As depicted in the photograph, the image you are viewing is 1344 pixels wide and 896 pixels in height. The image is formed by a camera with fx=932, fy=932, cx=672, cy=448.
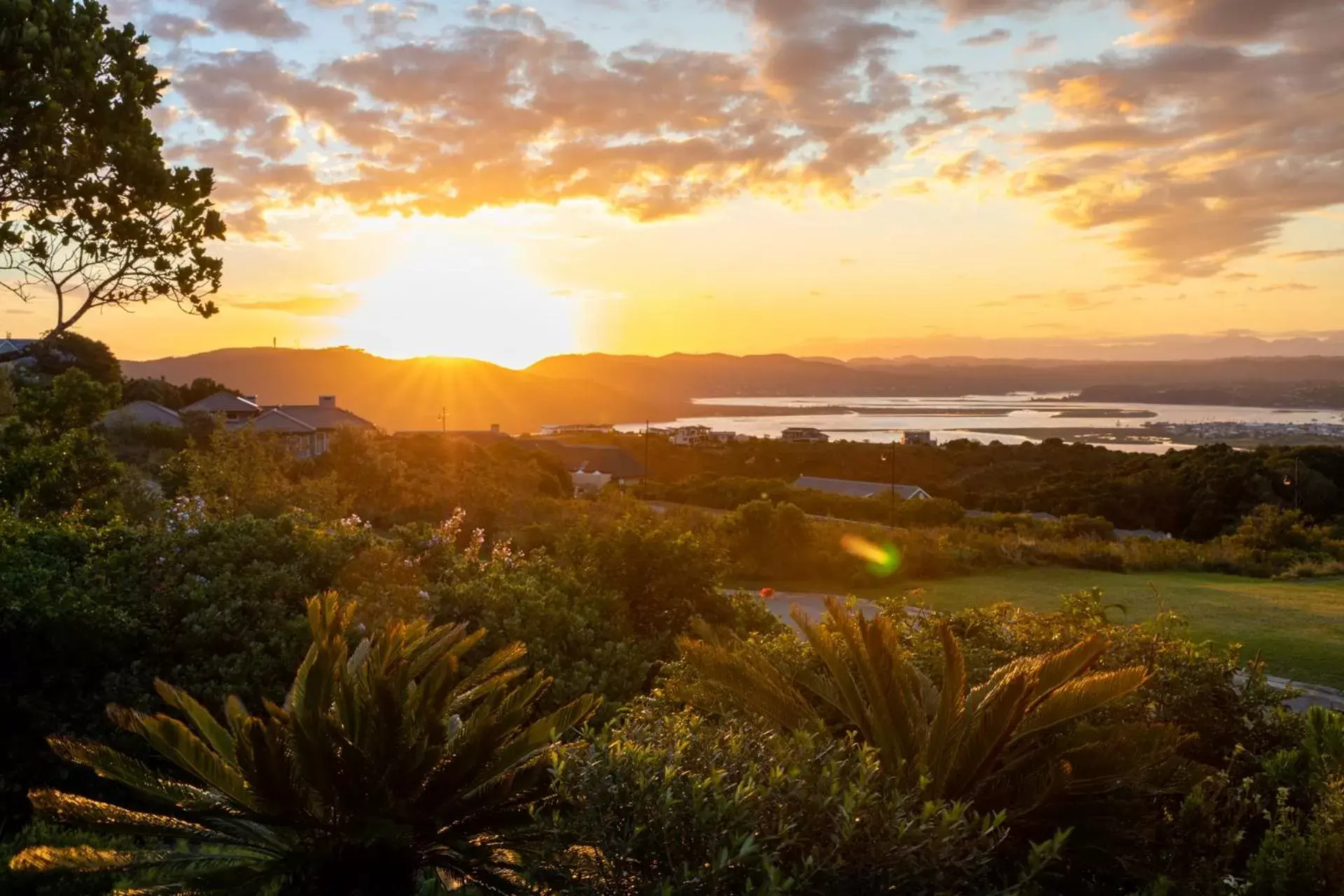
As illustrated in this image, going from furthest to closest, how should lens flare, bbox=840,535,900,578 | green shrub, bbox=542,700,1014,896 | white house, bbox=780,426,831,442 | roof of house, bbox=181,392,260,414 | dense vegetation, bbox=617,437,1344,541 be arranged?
white house, bbox=780,426,831,442 → roof of house, bbox=181,392,260,414 → dense vegetation, bbox=617,437,1344,541 → lens flare, bbox=840,535,900,578 → green shrub, bbox=542,700,1014,896

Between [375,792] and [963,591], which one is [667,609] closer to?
[375,792]

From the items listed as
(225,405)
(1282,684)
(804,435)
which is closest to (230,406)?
(225,405)

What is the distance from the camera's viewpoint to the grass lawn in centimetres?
913

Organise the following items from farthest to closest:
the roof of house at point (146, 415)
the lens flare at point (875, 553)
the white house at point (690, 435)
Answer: the white house at point (690, 435)
the roof of house at point (146, 415)
the lens flare at point (875, 553)

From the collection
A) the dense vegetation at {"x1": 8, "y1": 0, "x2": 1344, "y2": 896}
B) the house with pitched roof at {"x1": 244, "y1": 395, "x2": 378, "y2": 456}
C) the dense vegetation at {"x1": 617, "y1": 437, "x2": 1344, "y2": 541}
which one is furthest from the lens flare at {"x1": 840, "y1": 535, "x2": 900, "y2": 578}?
the house with pitched roof at {"x1": 244, "y1": 395, "x2": 378, "y2": 456}

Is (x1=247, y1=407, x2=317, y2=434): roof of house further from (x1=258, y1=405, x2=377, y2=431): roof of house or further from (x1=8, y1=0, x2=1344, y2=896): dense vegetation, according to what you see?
(x1=8, y1=0, x2=1344, y2=896): dense vegetation

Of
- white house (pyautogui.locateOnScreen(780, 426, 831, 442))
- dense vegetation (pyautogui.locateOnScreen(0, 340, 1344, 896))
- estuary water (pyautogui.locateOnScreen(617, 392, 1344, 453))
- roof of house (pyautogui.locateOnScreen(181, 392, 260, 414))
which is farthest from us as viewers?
estuary water (pyautogui.locateOnScreen(617, 392, 1344, 453))

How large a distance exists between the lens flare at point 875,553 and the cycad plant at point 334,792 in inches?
492

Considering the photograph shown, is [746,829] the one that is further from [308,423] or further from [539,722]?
[308,423]

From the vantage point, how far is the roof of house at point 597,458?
5906 centimetres

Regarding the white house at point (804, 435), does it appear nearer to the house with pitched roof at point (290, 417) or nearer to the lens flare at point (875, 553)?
the house with pitched roof at point (290, 417)

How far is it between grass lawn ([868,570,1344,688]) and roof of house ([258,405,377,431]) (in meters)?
45.5

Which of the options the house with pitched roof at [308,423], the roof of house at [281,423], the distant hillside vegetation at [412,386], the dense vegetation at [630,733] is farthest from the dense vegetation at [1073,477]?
the distant hillside vegetation at [412,386]

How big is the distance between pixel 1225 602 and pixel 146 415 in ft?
153
